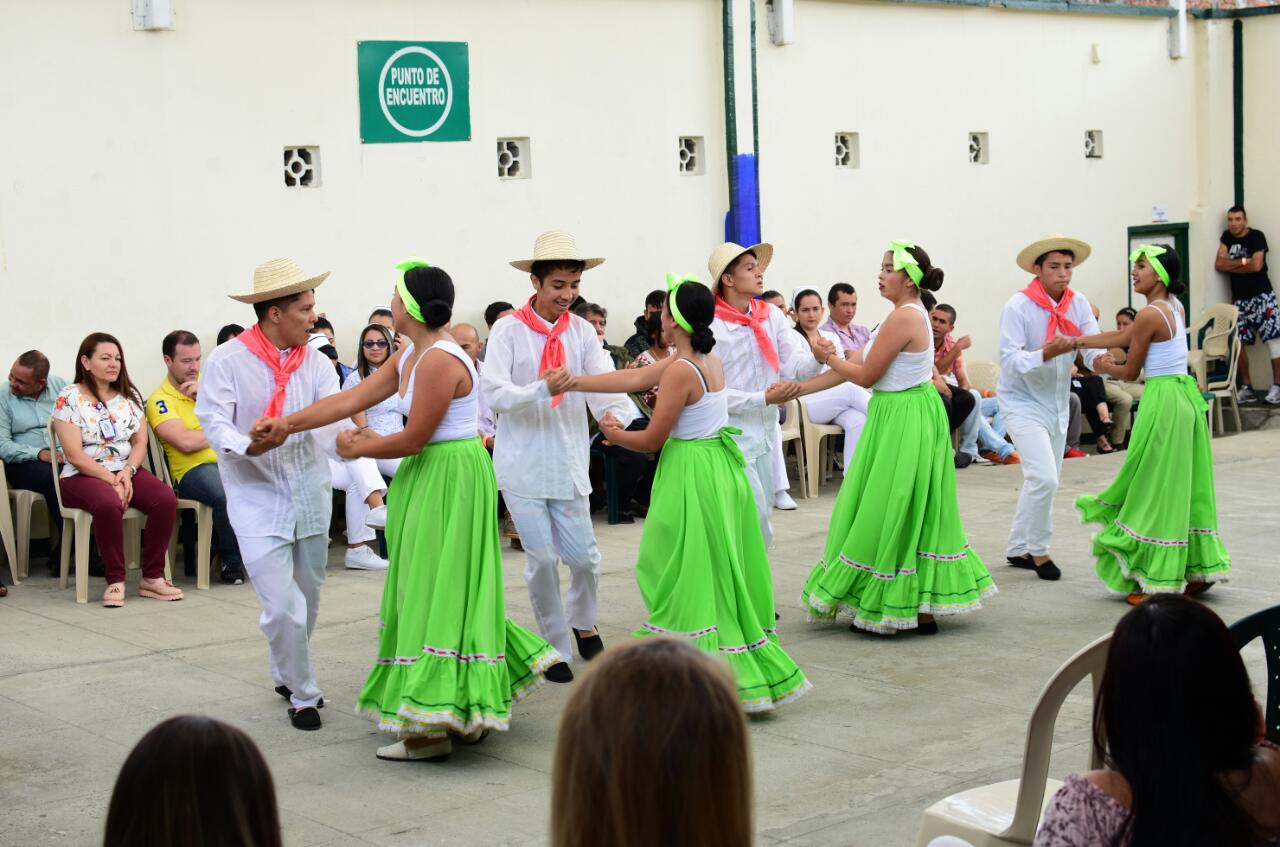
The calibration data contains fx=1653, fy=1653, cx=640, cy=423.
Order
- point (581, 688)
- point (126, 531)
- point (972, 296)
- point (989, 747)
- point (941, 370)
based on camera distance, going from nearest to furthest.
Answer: point (581, 688) < point (989, 747) < point (126, 531) < point (941, 370) < point (972, 296)

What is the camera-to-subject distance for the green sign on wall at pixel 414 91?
11492 mm

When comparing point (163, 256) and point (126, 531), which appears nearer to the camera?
point (126, 531)

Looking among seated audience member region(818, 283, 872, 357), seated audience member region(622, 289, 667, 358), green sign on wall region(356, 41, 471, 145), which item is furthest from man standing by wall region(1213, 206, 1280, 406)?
green sign on wall region(356, 41, 471, 145)

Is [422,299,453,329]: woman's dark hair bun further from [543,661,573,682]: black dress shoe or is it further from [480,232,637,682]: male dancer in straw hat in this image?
[543,661,573,682]: black dress shoe

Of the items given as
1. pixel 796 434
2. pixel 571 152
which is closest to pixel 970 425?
pixel 796 434

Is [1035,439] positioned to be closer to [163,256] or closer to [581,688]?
[163,256]

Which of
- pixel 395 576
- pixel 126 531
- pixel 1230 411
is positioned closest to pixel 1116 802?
pixel 395 576

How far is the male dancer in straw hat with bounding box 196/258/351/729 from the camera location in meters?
6.43

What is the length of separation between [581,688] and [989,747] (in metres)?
4.03

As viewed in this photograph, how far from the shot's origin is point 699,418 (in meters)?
6.59

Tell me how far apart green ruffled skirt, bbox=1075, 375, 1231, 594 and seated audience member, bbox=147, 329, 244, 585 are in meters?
4.79

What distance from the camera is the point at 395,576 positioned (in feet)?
20.2

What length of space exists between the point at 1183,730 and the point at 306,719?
4.31 m

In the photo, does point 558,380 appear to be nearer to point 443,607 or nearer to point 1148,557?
point 443,607
